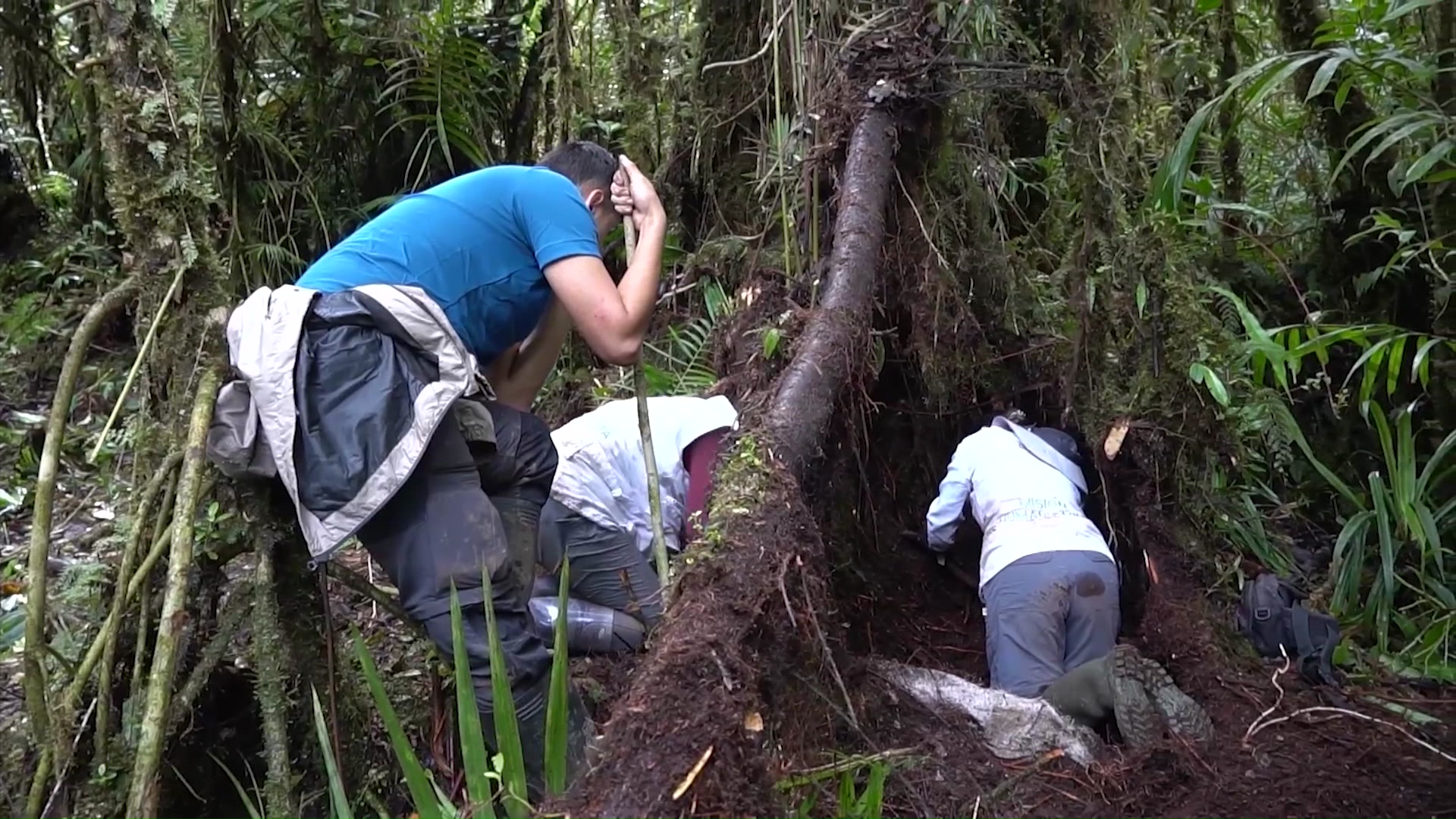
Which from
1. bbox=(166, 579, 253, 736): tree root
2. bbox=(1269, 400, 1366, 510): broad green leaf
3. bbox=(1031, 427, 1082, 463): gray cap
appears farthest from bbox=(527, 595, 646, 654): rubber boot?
bbox=(1269, 400, 1366, 510): broad green leaf

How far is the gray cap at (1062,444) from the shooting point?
13.5 feet

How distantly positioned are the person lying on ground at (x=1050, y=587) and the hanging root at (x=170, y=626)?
2.25 metres

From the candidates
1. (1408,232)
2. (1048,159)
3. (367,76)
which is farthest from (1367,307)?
(367,76)

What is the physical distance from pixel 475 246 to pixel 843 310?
106 cm

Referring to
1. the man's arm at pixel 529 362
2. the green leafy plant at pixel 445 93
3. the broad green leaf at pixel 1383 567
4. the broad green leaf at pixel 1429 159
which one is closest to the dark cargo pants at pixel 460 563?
the man's arm at pixel 529 362

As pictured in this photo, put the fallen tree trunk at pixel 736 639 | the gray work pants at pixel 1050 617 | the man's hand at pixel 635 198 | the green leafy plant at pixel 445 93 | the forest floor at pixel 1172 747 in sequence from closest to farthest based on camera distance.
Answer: the fallen tree trunk at pixel 736 639 < the forest floor at pixel 1172 747 < the man's hand at pixel 635 198 < the gray work pants at pixel 1050 617 < the green leafy plant at pixel 445 93

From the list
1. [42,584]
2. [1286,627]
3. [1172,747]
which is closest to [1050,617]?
[1172,747]

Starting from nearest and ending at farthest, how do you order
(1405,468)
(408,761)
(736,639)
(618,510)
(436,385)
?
(408,761) → (736,639) → (436,385) → (618,510) → (1405,468)

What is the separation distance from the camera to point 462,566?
104 inches

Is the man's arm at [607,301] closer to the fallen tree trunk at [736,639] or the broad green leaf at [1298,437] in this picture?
the fallen tree trunk at [736,639]

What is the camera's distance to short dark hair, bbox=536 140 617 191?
3.19 m

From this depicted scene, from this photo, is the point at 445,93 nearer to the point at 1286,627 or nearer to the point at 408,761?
the point at 1286,627

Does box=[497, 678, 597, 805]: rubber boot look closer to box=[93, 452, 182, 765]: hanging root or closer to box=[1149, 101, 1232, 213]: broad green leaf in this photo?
box=[93, 452, 182, 765]: hanging root

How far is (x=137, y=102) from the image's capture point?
2.93m
